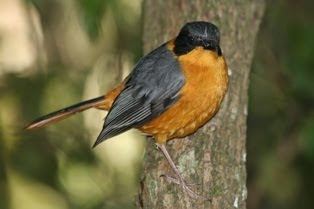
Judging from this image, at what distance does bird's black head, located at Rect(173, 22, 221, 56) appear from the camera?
242 inches

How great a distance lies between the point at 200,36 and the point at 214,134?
68 centimetres

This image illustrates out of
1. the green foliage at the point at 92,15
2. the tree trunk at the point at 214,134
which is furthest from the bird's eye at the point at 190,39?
the green foliage at the point at 92,15

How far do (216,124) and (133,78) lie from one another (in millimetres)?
642

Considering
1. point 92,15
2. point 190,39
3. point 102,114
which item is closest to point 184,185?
point 190,39

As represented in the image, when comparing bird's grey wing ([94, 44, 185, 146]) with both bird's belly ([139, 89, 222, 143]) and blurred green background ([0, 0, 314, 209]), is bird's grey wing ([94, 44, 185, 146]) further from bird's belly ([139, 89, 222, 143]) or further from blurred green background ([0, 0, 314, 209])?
blurred green background ([0, 0, 314, 209])

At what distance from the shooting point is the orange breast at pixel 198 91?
6328mm

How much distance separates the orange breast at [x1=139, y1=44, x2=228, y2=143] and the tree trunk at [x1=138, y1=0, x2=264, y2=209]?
0.15 metres

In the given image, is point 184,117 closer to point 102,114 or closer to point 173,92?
point 173,92

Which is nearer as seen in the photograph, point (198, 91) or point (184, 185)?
point (184, 185)

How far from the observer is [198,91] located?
635 centimetres

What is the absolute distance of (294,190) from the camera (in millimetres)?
8008

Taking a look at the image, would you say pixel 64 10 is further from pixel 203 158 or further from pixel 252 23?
pixel 203 158

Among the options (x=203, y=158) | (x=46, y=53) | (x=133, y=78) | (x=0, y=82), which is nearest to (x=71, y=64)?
(x=46, y=53)

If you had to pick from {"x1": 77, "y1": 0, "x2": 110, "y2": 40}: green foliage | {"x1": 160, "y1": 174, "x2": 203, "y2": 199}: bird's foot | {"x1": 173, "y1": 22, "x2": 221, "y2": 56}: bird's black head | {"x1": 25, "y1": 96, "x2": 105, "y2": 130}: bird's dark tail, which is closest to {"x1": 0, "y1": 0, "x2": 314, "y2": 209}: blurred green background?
{"x1": 77, "y1": 0, "x2": 110, "y2": 40}: green foliage
